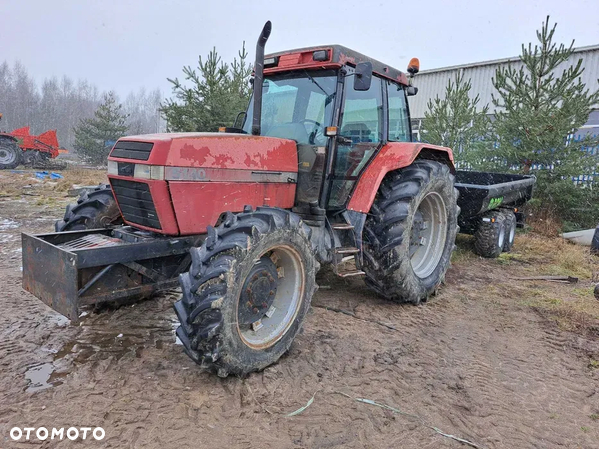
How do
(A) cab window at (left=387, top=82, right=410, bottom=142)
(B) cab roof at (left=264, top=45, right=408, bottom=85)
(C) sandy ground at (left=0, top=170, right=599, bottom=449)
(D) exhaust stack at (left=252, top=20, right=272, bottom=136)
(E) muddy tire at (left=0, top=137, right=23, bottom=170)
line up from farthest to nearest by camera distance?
1. (E) muddy tire at (left=0, top=137, right=23, bottom=170)
2. (A) cab window at (left=387, top=82, right=410, bottom=142)
3. (B) cab roof at (left=264, top=45, right=408, bottom=85)
4. (D) exhaust stack at (left=252, top=20, right=272, bottom=136)
5. (C) sandy ground at (left=0, top=170, right=599, bottom=449)

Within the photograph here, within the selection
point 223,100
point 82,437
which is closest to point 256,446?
point 82,437

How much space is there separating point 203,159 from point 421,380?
220cm

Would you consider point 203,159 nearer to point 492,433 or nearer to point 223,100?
point 492,433

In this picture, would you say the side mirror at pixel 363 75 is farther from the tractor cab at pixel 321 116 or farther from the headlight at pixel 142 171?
the headlight at pixel 142 171

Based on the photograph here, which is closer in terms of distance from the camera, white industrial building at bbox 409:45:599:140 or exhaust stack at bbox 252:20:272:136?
exhaust stack at bbox 252:20:272:136

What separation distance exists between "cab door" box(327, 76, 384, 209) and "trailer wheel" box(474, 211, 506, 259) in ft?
10.4

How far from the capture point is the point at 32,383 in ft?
9.01

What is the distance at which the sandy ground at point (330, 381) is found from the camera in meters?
2.42

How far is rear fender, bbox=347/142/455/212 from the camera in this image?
4035mm

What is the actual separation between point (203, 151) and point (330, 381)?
6.02 feet

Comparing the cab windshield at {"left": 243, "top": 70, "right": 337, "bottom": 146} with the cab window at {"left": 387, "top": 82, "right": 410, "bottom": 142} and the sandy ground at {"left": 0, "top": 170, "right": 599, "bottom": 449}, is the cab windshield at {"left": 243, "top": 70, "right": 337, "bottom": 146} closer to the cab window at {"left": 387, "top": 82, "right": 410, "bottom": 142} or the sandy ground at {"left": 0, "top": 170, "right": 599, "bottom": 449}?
the cab window at {"left": 387, "top": 82, "right": 410, "bottom": 142}

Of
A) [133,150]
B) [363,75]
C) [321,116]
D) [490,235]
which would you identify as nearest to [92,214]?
[133,150]

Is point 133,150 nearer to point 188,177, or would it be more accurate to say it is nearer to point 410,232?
point 188,177

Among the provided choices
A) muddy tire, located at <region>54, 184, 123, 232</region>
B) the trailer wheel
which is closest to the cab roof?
muddy tire, located at <region>54, 184, 123, 232</region>
